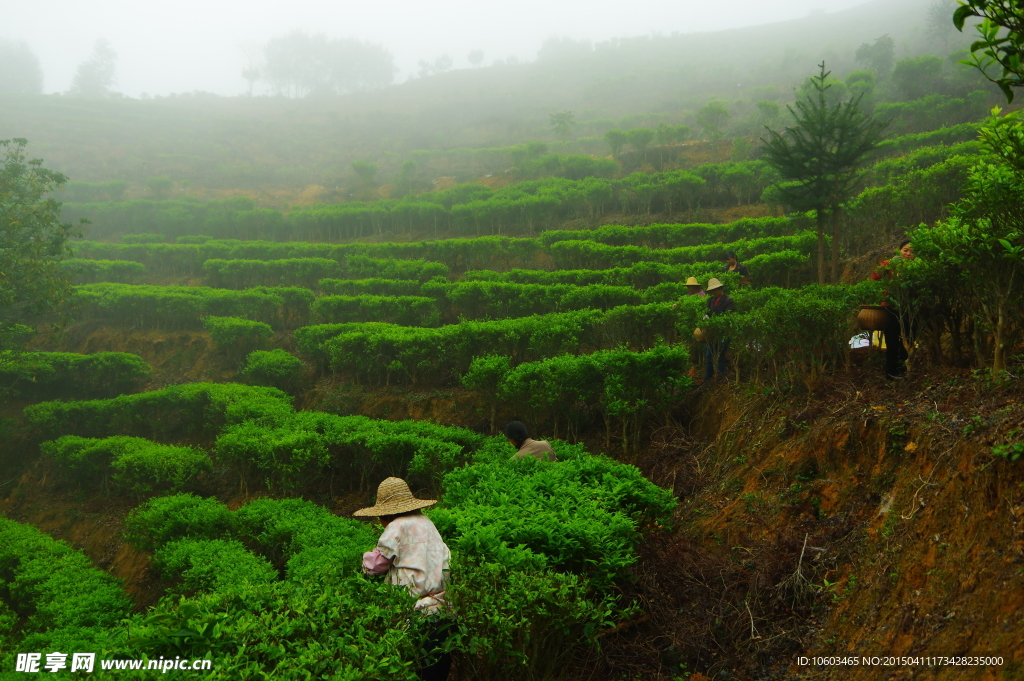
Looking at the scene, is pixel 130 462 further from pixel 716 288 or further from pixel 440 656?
pixel 716 288

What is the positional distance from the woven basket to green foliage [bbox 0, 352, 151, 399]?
1729 cm

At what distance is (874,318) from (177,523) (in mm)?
9621

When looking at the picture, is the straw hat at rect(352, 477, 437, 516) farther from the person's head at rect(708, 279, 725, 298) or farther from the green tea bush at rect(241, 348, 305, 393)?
the green tea bush at rect(241, 348, 305, 393)

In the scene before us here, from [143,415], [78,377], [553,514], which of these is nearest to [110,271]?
[78,377]

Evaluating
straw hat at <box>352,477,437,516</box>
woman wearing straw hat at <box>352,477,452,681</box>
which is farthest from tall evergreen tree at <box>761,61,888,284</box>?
woman wearing straw hat at <box>352,477,452,681</box>

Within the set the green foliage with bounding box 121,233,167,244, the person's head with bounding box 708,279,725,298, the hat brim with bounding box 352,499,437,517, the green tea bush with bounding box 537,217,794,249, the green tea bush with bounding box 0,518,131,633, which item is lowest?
the green tea bush with bounding box 0,518,131,633

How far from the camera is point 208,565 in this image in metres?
7.43

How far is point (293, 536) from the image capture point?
7.91 meters

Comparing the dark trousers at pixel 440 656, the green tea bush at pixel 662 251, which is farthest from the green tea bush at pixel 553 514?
the green tea bush at pixel 662 251

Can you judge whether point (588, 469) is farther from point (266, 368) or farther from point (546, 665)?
point (266, 368)

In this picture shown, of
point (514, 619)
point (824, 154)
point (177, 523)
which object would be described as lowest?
point (177, 523)

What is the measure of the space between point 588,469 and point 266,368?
11174mm

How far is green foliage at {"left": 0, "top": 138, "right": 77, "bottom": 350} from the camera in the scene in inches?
563

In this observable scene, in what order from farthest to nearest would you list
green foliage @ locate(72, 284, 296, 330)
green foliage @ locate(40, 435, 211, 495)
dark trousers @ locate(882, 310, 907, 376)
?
green foliage @ locate(72, 284, 296, 330) < green foliage @ locate(40, 435, 211, 495) < dark trousers @ locate(882, 310, 907, 376)
